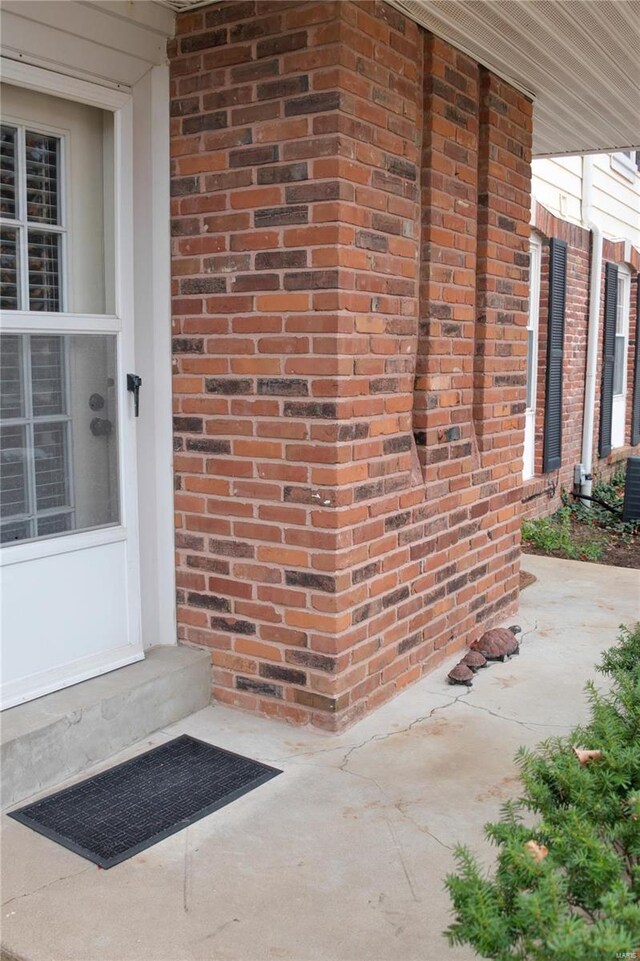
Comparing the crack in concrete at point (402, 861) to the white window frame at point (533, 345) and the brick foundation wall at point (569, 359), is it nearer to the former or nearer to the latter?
the brick foundation wall at point (569, 359)

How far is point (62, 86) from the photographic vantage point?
3174mm

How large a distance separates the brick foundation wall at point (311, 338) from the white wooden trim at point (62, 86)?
270 mm

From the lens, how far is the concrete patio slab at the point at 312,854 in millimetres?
2277

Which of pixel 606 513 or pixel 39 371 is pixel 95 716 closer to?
pixel 39 371

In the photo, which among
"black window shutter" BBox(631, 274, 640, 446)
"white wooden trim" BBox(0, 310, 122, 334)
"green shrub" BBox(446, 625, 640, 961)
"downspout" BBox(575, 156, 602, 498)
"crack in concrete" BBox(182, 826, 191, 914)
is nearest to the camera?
"green shrub" BBox(446, 625, 640, 961)

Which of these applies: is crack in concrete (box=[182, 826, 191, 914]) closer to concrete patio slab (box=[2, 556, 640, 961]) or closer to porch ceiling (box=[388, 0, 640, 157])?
concrete patio slab (box=[2, 556, 640, 961])

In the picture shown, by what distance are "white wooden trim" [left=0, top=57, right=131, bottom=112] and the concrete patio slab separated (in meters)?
2.38

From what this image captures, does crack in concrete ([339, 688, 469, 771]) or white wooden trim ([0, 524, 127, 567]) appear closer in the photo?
white wooden trim ([0, 524, 127, 567])

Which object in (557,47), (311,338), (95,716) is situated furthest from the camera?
(557,47)

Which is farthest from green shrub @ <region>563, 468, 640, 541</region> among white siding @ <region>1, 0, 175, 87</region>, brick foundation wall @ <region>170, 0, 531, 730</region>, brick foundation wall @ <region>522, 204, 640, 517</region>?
white siding @ <region>1, 0, 175, 87</region>

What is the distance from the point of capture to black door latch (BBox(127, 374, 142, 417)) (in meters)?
3.56

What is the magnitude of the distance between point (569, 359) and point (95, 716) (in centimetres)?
694

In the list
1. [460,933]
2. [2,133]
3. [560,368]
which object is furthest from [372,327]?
[560,368]

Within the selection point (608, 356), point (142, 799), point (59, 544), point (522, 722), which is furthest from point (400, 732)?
point (608, 356)
